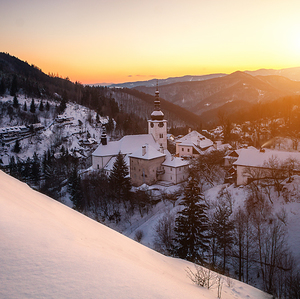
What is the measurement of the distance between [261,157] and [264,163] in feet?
4.88

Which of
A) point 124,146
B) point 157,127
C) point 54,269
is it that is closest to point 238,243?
point 54,269

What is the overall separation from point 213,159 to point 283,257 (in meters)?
23.7

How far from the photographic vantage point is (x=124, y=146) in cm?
4491

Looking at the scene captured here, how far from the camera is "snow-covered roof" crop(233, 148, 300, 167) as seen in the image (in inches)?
1065

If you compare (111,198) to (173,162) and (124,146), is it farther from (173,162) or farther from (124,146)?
(124,146)

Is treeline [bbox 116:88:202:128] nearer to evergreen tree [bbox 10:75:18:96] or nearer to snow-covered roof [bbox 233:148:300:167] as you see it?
evergreen tree [bbox 10:75:18:96]

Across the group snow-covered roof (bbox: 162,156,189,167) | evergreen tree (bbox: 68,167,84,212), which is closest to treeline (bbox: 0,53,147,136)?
snow-covered roof (bbox: 162,156,189,167)

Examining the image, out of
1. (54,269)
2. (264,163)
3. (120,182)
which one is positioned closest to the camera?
(54,269)

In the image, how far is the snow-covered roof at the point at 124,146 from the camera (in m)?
44.2

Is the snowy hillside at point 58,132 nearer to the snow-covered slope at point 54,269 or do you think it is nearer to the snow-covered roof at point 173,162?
the snow-covered roof at point 173,162

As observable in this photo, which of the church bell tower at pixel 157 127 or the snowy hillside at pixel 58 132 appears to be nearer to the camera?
the church bell tower at pixel 157 127

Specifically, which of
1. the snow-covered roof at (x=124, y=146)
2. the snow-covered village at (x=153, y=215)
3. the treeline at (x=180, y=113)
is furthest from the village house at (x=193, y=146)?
the treeline at (x=180, y=113)

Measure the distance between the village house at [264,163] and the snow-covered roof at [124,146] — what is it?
19.1 m

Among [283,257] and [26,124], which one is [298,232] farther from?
[26,124]
